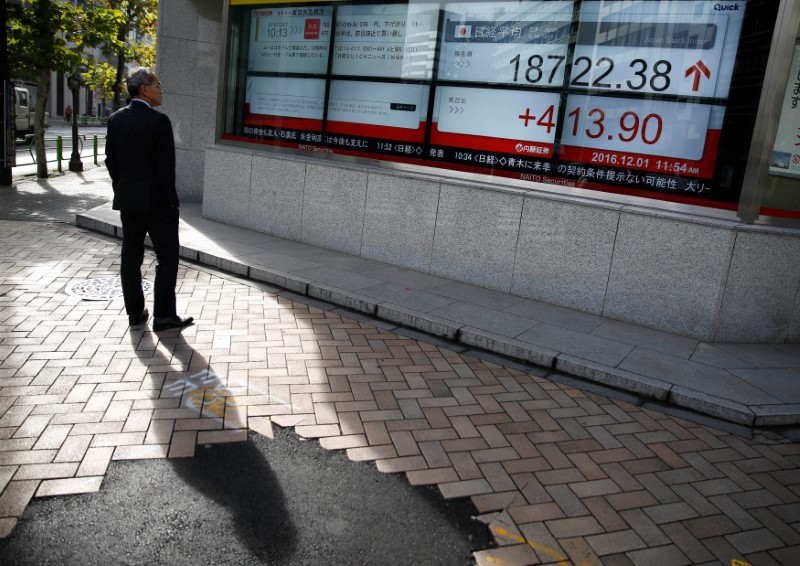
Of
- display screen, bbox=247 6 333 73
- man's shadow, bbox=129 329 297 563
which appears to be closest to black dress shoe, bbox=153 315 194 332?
man's shadow, bbox=129 329 297 563

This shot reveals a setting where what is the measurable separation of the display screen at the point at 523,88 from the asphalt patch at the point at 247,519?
461 cm

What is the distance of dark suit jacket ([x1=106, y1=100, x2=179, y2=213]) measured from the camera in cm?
494

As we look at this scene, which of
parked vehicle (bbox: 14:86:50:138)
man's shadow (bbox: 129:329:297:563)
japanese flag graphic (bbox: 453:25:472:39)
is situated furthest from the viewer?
parked vehicle (bbox: 14:86:50:138)

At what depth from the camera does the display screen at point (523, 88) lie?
20.0ft

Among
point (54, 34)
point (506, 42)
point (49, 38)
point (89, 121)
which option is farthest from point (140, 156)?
point (89, 121)

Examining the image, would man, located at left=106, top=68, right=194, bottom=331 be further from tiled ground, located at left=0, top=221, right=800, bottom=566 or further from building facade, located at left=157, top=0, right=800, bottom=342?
building facade, located at left=157, top=0, right=800, bottom=342

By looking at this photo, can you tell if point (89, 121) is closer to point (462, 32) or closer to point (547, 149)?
point (462, 32)

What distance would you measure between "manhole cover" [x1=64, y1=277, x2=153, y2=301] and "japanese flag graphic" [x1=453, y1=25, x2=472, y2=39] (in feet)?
15.1

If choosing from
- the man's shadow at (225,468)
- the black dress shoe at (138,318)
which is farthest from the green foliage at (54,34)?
the man's shadow at (225,468)

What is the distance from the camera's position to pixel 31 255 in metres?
7.49

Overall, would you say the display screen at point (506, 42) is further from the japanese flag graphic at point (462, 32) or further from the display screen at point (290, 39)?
the display screen at point (290, 39)

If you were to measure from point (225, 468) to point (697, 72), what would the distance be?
5.60 meters

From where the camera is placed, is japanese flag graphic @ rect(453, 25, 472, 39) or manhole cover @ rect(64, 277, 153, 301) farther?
japanese flag graphic @ rect(453, 25, 472, 39)

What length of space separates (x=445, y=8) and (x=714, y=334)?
16.0 ft
